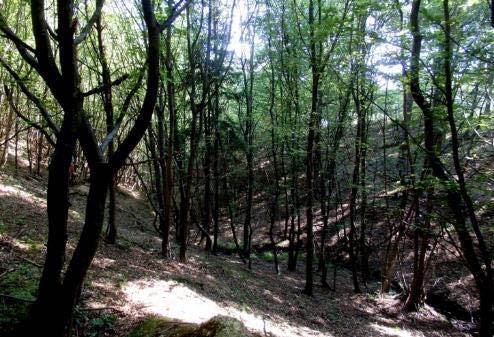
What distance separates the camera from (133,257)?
8547mm

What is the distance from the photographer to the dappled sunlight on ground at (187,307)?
5.38 metres

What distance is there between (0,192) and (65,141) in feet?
26.2

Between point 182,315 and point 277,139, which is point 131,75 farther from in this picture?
point 277,139

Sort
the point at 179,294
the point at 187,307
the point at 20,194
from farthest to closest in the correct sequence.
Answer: the point at 20,194, the point at 179,294, the point at 187,307

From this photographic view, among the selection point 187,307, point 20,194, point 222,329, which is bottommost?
point 187,307

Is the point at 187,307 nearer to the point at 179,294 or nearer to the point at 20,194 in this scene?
the point at 179,294

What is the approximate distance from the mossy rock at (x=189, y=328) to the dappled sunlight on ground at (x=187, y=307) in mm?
385

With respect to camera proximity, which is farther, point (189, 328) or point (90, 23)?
point (189, 328)

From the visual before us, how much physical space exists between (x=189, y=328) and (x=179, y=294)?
2501 millimetres

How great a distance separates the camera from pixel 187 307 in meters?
5.75

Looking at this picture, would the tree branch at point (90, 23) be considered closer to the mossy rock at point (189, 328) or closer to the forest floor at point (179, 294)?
the forest floor at point (179, 294)

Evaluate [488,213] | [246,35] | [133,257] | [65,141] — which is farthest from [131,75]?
[488,213]

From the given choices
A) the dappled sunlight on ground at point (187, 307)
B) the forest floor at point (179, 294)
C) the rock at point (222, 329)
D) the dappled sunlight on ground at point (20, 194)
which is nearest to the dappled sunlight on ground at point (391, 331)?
the forest floor at point (179, 294)

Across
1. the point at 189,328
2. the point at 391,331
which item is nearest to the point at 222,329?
the point at 189,328
